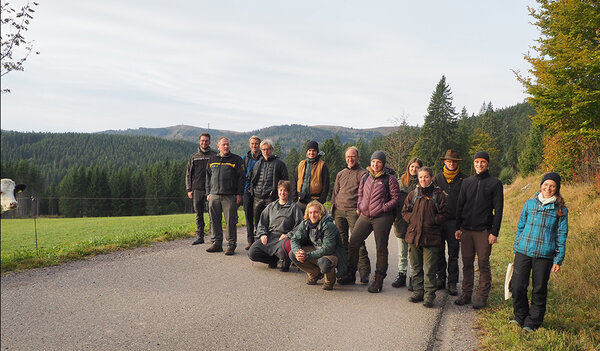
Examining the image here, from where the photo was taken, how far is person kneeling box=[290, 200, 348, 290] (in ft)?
18.8

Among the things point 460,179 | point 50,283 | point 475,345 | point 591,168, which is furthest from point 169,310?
point 591,168

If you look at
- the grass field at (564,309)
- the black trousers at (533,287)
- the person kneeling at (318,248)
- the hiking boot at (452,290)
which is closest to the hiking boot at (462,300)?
the grass field at (564,309)

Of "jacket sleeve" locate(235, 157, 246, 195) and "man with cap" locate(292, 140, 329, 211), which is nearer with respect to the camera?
"man with cap" locate(292, 140, 329, 211)

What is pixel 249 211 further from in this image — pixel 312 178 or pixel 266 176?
pixel 312 178

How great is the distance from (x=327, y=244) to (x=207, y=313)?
2140 mm

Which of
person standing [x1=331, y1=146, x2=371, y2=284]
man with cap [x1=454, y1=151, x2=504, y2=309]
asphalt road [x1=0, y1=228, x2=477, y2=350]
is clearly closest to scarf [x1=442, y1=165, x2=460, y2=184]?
man with cap [x1=454, y1=151, x2=504, y2=309]

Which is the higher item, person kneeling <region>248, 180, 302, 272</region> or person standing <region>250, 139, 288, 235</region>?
person standing <region>250, 139, 288, 235</region>

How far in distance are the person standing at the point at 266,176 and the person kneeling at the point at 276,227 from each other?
0.90 m

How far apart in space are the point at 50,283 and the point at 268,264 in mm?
3523

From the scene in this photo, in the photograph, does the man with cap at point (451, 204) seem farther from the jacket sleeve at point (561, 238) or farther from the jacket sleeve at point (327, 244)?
the jacket sleeve at point (327, 244)

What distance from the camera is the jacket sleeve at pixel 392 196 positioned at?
18.8ft

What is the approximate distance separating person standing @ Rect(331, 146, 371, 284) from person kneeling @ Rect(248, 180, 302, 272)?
30.5 inches

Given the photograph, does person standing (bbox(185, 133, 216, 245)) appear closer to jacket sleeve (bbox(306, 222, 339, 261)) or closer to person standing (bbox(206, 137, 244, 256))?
person standing (bbox(206, 137, 244, 256))

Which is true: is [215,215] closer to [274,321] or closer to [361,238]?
[361,238]
